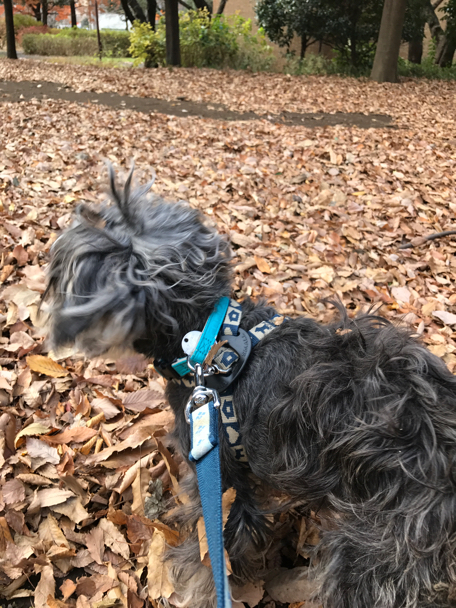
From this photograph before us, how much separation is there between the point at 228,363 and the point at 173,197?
427cm

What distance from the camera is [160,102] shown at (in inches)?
498

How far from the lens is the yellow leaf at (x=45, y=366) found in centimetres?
319

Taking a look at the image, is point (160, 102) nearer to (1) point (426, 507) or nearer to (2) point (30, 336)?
(2) point (30, 336)

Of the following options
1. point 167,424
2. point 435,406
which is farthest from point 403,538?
point 167,424

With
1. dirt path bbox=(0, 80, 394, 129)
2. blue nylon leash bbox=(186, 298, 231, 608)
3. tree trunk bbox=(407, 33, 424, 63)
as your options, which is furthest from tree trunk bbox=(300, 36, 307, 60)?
blue nylon leash bbox=(186, 298, 231, 608)

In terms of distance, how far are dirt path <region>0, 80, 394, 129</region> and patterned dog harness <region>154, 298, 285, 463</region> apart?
1000 centimetres

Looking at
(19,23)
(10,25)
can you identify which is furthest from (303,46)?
(19,23)

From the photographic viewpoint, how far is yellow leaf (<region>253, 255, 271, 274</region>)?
4.40m

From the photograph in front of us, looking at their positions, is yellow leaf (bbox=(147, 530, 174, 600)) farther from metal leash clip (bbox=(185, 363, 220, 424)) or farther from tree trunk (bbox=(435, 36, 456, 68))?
tree trunk (bbox=(435, 36, 456, 68))

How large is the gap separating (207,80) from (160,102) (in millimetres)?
5216

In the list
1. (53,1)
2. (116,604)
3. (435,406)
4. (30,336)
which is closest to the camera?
(435,406)

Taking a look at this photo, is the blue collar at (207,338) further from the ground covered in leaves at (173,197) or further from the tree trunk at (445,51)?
the tree trunk at (445,51)

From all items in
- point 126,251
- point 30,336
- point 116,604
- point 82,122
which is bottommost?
point 116,604

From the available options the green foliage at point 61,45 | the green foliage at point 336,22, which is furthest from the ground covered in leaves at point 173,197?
the green foliage at point 61,45
